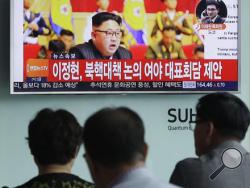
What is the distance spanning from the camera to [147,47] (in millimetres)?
3527

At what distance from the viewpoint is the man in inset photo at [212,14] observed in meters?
3.60

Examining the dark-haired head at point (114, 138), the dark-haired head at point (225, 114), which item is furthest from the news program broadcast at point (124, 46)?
the dark-haired head at point (114, 138)

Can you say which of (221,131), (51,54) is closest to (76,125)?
(221,131)

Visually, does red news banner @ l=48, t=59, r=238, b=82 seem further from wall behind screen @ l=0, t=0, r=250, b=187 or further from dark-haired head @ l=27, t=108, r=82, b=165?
dark-haired head @ l=27, t=108, r=82, b=165

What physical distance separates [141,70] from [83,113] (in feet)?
1.48

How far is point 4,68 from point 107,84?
2.06 ft

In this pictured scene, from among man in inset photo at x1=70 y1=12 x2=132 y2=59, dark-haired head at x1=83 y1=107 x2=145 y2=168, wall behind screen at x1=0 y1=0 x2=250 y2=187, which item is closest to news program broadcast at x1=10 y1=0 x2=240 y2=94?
man in inset photo at x1=70 y1=12 x2=132 y2=59

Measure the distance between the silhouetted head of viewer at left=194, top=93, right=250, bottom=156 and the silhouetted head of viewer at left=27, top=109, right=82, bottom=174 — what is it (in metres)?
0.42

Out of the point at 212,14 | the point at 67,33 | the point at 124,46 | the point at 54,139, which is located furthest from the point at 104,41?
the point at 54,139

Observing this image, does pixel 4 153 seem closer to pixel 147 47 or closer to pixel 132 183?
pixel 147 47

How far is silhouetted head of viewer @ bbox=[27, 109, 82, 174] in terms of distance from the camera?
68.2 inches

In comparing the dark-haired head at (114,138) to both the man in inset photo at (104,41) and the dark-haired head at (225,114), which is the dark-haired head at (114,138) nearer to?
the dark-haired head at (225,114)

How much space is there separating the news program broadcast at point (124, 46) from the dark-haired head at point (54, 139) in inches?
64.9

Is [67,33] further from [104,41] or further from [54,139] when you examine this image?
[54,139]
